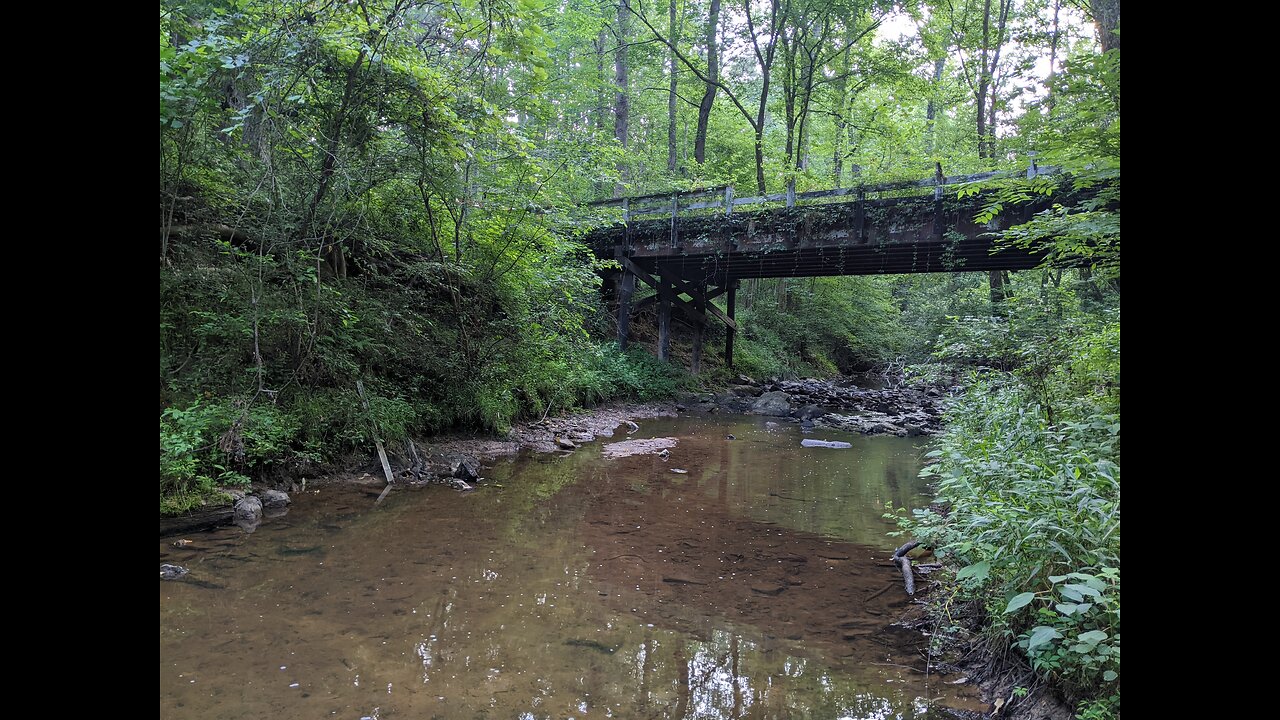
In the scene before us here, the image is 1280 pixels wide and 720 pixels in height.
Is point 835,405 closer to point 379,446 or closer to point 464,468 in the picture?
point 464,468

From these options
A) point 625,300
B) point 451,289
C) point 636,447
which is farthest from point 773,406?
point 451,289

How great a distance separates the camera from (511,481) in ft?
25.6

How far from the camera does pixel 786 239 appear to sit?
14.5 m

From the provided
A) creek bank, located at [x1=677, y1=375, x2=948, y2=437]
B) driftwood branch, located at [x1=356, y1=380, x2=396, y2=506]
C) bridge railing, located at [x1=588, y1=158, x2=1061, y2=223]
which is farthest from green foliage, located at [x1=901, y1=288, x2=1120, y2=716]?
creek bank, located at [x1=677, y1=375, x2=948, y2=437]

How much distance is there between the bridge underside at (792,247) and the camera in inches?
486

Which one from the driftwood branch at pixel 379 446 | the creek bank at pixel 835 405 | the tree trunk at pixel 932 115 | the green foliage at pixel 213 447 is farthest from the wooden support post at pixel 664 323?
the tree trunk at pixel 932 115

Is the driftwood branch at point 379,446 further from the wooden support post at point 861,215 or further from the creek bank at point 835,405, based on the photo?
the wooden support post at point 861,215

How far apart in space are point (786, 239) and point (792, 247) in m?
0.22

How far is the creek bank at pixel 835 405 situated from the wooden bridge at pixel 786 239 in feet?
5.35

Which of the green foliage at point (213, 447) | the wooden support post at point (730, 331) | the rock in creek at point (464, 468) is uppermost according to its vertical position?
the wooden support post at point (730, 331)
